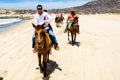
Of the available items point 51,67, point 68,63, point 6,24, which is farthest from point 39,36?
point 6,24

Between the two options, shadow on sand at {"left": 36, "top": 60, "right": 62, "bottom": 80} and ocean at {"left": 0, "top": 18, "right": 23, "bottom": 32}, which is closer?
A: shadow on sand at {"left": 36, "top": 60, "right": 62, "bottom": 80}

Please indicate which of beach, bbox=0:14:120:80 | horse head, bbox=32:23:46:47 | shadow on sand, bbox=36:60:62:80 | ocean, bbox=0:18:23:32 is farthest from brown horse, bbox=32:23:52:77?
ocean, bbox=0:18:23:32

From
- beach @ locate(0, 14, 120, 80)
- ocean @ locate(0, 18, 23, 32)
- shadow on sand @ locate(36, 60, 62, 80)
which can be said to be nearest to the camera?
beach @ locate(0, 14, 120, 80)

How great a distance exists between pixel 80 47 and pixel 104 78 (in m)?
6.35

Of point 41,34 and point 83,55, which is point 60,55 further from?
point 41,34

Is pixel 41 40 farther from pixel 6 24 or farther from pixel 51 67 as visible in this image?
pixel 6 24

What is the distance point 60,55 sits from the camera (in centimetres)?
1403

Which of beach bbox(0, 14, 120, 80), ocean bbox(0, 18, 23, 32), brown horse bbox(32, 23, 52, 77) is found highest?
brown horse bbox(32, 23, 52, 77)

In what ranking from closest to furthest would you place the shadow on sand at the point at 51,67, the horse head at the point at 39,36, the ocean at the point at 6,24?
1. the horse head at the point at 39,36
2. the shadow on sand at the point at 51,67
3. the ocean at the point at 6,24

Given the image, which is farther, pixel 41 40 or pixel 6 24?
pixel 6 24

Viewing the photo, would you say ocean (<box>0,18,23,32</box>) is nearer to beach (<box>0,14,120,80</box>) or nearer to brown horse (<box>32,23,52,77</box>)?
beach (<box>0,14,120,80</box>)

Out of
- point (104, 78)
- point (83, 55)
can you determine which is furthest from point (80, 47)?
point (104, 78)

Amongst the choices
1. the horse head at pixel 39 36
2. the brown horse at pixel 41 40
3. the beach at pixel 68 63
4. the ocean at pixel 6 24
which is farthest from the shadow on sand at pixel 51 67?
the ocean at pixel 6 24

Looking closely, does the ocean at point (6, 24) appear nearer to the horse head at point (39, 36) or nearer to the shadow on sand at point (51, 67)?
the shadow on sand at point (51, 67)
